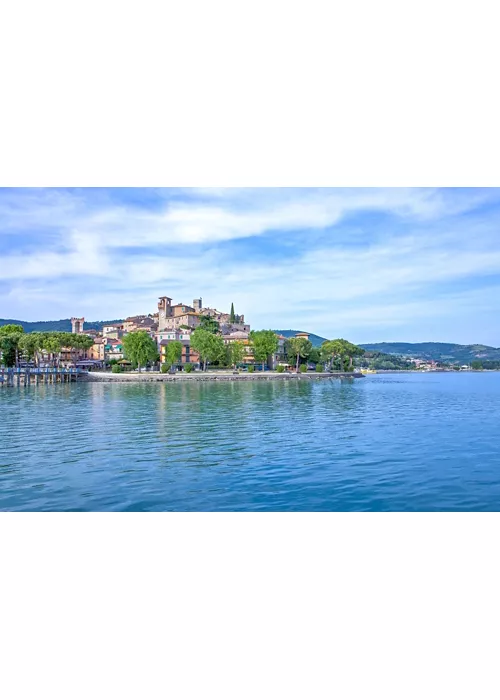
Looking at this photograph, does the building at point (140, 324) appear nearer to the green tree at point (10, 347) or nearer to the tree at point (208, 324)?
the tree at point (208, 324)

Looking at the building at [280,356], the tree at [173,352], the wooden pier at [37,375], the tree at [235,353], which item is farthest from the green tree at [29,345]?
the building at [280,356]

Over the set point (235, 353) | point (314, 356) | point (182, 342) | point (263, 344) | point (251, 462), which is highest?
point (182, 342)

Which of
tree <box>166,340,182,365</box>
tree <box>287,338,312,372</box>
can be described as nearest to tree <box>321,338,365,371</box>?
tree <box>287,338,312,372</box>

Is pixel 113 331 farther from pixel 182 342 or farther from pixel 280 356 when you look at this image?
pixel 280 356

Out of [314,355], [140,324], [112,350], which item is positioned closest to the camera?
[140,324]

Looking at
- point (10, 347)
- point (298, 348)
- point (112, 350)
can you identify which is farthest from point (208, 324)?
point (10, 347)

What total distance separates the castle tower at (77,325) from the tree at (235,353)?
7.36m

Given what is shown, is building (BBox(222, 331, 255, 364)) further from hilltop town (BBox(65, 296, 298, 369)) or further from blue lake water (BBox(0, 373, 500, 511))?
blue lake water (BBox(0, 373, 500, 511))

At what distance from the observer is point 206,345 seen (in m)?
25.5

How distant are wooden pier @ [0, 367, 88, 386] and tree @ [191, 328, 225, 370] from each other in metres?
5.21

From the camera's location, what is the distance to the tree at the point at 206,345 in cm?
2544

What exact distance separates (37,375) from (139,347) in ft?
15.8
